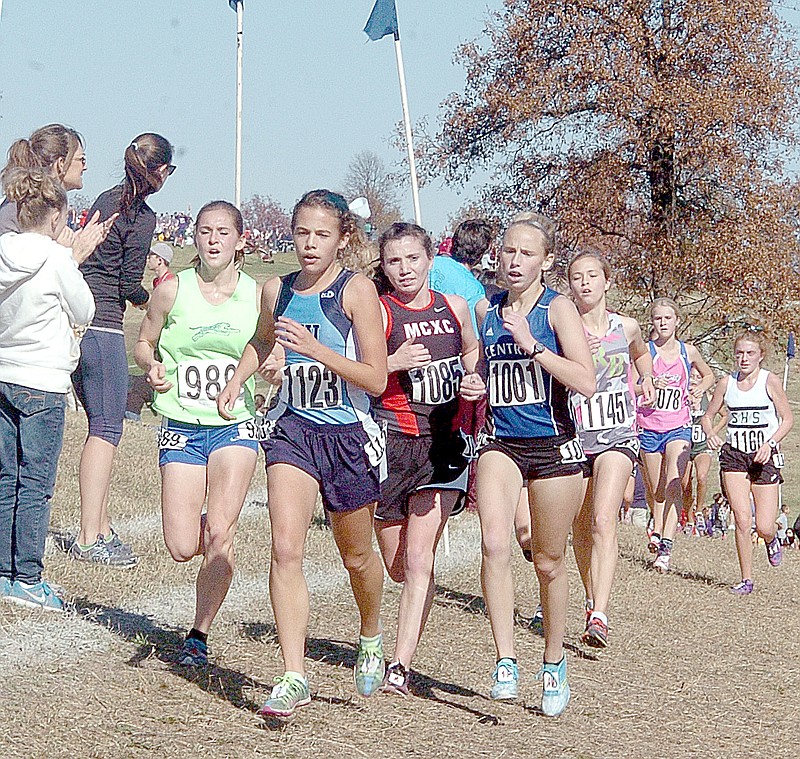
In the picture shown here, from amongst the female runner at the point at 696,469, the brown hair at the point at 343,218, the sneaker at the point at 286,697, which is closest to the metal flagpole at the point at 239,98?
the brown hair at the point at 343,218

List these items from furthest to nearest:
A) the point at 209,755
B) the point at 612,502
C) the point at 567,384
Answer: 1. the point at 612,502
2. the point at 567,384
3. the point at 209,755

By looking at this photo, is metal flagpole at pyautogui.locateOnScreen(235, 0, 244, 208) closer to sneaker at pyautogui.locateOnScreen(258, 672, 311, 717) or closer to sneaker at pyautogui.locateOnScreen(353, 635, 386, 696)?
sneaker at pyautogui.locateOnScreen(353, 635, 386, 696)

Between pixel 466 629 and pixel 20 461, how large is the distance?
2.87 meters

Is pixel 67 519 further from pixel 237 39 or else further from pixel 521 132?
pixel 521 132

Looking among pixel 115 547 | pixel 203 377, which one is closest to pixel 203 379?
pixel 203 377

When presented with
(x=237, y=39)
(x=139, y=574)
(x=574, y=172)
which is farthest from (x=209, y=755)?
(x=574, y=172)

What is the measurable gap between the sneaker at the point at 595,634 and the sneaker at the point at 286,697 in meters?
2.66

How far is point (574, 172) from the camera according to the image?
2673 cm

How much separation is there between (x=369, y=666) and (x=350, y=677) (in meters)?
0.53

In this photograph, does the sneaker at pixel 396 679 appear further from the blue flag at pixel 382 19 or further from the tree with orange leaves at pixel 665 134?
the tree with orange leaves at pixel 665 134

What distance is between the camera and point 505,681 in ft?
18.1

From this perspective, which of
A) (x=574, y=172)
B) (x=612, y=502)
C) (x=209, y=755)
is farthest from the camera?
(x=574, y=172)

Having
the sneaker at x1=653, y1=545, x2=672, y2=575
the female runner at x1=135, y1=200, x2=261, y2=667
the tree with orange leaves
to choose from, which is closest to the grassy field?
the female runner at x1=135, y1=200, x2=261, y2=667

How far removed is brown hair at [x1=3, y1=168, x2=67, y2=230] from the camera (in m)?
6.19
